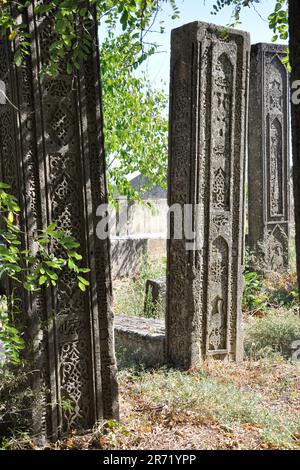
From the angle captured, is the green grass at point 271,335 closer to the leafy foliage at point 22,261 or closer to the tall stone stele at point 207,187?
the tall stone stele at point 207,187

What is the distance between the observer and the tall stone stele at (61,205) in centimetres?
382

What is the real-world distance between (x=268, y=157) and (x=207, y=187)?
394 cm

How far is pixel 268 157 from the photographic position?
935 cm

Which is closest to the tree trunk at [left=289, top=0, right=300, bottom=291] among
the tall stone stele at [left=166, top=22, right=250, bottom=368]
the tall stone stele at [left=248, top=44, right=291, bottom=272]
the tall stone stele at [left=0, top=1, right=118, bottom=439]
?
the tall stone stele at [left=0, top=1, right=118, bottom=439]

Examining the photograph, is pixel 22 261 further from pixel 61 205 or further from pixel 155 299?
pixel 155 299

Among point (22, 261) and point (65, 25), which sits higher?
point (65, 25)

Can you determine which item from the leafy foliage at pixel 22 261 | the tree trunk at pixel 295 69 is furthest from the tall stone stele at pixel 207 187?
the tree trunk at pixel 295 69

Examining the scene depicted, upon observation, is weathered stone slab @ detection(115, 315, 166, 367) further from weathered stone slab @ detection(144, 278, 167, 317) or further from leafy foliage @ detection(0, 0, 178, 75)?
leafy foliage @ detection(0, 0, 178, 75)

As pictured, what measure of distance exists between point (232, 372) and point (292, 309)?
249 cm

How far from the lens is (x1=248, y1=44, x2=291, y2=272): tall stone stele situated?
30.2 ft

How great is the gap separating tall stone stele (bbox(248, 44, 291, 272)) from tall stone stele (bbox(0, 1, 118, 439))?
5291 millimetres

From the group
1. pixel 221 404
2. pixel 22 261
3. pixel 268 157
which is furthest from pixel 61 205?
pixel 268 157

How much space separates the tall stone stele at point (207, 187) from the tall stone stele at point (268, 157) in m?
3.25

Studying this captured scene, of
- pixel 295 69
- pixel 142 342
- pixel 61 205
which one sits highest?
pixel 295 69
